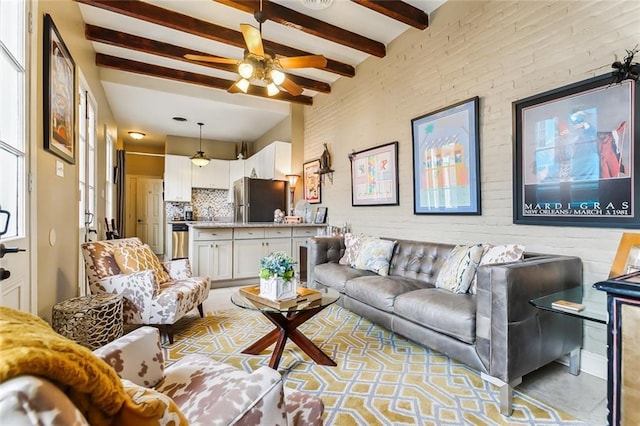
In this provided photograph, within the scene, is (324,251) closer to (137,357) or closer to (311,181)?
(311,181)

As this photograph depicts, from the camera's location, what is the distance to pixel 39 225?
1.93 metres

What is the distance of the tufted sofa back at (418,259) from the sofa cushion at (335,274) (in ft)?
1.07

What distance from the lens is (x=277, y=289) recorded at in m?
2.21

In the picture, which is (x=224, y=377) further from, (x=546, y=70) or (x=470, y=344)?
(x=546, y=70)

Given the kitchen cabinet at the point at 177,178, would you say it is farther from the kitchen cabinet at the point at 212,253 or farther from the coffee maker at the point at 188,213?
the kitchen cabinet at the point at 212,253

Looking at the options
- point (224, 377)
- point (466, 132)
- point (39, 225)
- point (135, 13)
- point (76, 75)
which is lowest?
point (224, 377)

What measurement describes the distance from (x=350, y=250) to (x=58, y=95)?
2.91m

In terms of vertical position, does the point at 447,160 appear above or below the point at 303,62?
below

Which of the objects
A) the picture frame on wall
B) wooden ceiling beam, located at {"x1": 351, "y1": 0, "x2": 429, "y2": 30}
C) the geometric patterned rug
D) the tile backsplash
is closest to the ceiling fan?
wooden ceiling beam, located at {"x1": 351, "y1": 0, "x2": 429, "y2": 30}

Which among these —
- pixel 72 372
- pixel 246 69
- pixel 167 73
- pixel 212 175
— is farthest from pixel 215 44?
pixel 72 372

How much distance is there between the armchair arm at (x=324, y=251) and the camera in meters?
3.79

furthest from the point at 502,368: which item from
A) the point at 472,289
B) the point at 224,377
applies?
the point at 224,377

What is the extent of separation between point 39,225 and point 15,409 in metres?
1.98

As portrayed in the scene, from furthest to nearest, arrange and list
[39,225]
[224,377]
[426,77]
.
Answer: [426,77] → [39,225] → [224,377]
